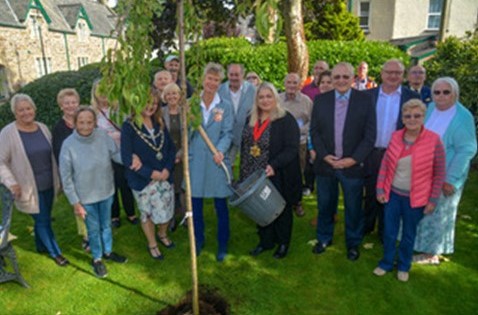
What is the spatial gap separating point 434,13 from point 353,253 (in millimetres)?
23368

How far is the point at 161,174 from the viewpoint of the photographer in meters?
4.47

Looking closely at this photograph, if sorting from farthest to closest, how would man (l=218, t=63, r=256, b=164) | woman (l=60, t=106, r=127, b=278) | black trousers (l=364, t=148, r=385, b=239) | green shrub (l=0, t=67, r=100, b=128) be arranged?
1. green shrub (l=0, t=67, r=100, b=128)
2. man (l=218, t=63, r=256, b=164)
3. black trousers (l=364, t=148, r=385, b=239)
4. woman (l=60, t=106, r=127, b=278)

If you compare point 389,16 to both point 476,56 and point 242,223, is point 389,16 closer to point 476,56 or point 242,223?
point 476,56

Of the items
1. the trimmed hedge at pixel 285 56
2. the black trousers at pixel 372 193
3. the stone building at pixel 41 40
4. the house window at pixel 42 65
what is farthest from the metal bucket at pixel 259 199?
the house window at pixel 42 65

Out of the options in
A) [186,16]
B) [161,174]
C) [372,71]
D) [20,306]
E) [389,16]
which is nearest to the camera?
[186,16]

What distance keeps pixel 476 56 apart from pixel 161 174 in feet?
25.6

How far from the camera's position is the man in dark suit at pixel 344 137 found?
423cm

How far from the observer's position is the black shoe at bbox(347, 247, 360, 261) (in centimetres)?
476

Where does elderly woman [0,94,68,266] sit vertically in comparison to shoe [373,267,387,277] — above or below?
above

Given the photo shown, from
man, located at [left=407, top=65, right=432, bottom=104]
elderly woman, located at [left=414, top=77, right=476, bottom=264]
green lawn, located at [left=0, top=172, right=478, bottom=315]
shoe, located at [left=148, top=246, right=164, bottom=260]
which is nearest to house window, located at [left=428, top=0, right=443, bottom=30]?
man, located at [left=407, top=65, right=432, bottom=104]

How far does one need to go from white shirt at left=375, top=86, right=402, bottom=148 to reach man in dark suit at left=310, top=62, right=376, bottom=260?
400mm

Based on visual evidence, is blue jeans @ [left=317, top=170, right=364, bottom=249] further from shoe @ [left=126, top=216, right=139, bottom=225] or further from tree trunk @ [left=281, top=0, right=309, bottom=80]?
tree trunk @ [left=281, top=0, right=309, bottom=80]

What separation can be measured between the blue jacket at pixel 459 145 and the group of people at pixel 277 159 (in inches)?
0.4

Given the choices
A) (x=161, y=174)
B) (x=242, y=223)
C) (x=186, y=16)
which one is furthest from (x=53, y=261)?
(x=186, y=16)
